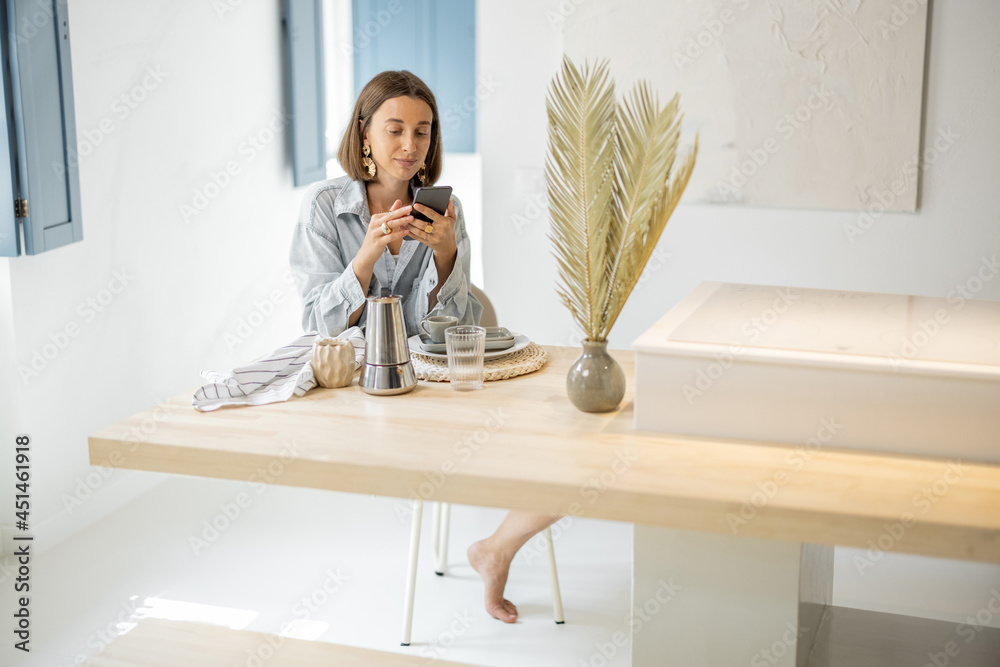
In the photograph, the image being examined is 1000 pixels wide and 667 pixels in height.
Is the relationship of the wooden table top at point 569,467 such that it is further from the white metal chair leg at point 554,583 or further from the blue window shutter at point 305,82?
the blue window shutter at point 305,82

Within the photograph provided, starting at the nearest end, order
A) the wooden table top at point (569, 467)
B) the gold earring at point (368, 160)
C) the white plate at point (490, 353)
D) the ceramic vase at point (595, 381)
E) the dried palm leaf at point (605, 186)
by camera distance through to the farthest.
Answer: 1. the wooden table top at point (569, 467)
2. the dried palm leaf at point (605, 186)
3. the ceramic vase at point (595, 381)
4. the white plate at point (490, 353)
5. the gold earring at point (368, 160)

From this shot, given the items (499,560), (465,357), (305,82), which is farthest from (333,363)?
(305,82)

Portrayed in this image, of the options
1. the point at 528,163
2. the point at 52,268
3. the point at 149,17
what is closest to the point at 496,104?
the point at 528,163

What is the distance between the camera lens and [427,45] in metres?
7.26

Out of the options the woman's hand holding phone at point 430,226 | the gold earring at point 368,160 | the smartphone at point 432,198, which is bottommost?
the woman's hand holding phone at point 430,226

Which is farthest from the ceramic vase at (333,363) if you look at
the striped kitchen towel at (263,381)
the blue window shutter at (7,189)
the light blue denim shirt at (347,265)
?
the blue window shutter at (7,189)

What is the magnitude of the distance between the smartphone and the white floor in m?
1.08

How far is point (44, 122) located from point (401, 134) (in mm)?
1152

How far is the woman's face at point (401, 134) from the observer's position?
2.33 m

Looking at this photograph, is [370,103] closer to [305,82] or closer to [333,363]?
[333,363]

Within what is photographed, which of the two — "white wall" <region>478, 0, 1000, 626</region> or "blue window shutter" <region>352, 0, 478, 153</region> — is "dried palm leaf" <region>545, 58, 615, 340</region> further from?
"blue window shutter" <region>352, 0, 478, 153</region>

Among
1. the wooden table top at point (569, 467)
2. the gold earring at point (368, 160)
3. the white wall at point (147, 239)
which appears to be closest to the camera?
the wooden table top at point (569, 467)

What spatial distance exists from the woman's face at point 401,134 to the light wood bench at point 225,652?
3.60 ft

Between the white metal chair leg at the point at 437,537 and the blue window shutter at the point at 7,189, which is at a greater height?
the blue window shutter at the point at 7,189
